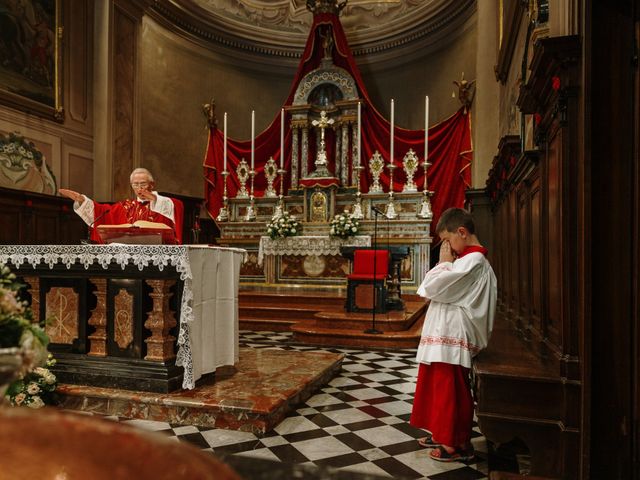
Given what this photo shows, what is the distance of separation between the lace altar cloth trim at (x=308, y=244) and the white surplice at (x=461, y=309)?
6.39m

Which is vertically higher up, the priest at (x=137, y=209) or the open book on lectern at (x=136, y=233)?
the priest at (x=137, y=209)

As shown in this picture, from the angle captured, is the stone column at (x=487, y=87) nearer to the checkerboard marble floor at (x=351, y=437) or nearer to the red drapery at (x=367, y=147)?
the red drapery at (x=367, y=147)

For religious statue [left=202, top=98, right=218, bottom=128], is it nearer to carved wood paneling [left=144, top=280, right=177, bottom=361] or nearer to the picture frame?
the picture frame

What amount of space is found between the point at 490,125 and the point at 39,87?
8.06 metres

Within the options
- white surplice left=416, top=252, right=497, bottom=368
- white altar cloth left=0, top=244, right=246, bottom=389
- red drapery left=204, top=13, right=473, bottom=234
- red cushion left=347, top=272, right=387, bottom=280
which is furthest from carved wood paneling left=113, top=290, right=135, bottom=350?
red drapery left=204, top=13, right=473, bottom=234

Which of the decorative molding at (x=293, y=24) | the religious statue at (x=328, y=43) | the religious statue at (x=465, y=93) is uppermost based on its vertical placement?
the decorative molding at (x=293, y=24)

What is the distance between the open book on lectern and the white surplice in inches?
Answer: 89.1

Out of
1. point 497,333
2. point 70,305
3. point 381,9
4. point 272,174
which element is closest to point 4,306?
point 70,305

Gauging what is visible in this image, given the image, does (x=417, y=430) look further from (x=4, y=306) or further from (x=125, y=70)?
(x=125, y=70)

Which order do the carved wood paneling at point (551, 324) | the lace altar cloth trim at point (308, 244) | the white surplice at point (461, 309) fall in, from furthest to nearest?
1. the lace altar cloth trim at point (308, 244)
2. the white surplice at point (461, 309)
3. the carved wood paneling at point (551, 324)

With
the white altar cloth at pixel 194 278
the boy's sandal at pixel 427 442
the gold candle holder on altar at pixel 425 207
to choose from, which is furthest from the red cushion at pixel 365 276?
the boy's sandal at pixel 427 442

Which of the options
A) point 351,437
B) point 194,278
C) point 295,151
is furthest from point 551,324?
point 295,151

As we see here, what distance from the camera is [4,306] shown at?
98 centimetres

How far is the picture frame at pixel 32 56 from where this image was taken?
8.18m
